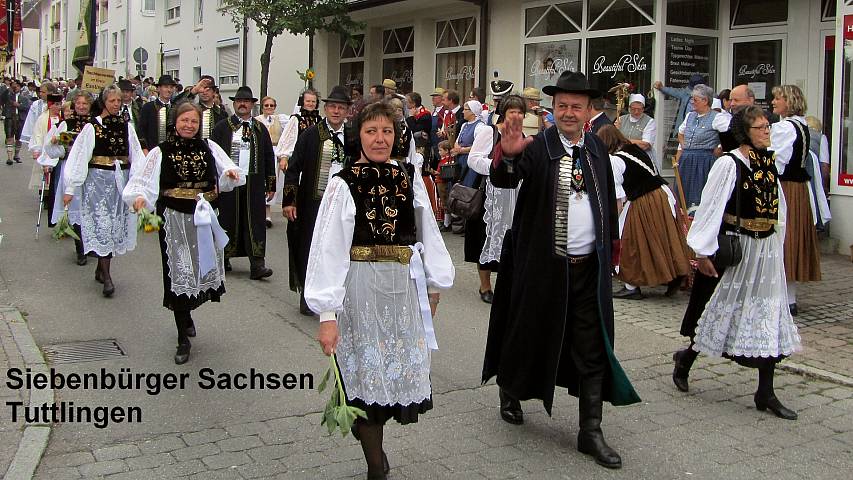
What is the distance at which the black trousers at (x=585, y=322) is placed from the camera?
16.2 feet

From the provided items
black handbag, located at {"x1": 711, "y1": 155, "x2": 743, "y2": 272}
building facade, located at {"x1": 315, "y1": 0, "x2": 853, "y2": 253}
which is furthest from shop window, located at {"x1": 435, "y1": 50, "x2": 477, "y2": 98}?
black handbag, located at {"x1": 711, "y1": 155, "x2": 743, "y2": 272}

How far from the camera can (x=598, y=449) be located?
4.82 metres

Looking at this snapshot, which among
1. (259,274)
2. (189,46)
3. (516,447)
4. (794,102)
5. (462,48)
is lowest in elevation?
(516,447)

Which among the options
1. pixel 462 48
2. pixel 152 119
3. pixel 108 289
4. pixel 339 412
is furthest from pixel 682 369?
pixel 462 48

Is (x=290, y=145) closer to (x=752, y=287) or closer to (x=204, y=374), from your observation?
(x=204, y=374)

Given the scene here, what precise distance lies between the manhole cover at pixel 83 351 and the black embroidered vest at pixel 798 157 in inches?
237

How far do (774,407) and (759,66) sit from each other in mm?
8328

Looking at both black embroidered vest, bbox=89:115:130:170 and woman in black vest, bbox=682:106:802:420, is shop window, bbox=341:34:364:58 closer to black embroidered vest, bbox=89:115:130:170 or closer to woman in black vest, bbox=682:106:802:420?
black embroidered vest, bbox=89:115:130:170

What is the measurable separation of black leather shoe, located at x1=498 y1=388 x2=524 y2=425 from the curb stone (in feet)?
8.48

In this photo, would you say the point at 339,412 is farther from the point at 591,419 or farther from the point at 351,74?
the point at 351,74

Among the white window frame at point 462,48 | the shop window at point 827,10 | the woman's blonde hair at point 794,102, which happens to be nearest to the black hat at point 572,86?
the woman's blonde hair at point 794,102

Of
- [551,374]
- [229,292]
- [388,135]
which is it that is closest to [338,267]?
[388,135]

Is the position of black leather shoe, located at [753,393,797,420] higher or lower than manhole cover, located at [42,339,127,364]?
lower

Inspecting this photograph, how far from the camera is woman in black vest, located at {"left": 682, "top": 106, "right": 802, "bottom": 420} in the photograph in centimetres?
569
